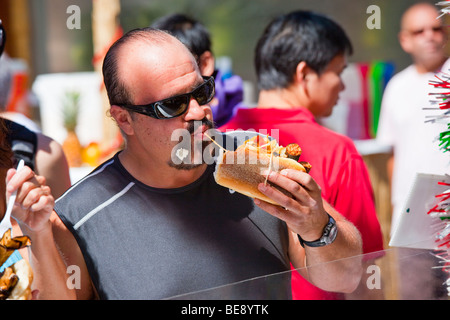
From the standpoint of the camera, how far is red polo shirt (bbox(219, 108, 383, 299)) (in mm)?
2369

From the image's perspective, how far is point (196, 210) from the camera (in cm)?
193

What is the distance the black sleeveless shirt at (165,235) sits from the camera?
181cm

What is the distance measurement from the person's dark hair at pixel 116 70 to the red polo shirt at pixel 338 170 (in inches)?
31.5

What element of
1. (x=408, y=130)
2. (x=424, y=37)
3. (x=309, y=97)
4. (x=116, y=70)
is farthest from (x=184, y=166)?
(x=424, y=37)

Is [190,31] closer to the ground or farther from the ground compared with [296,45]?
farther from the ground

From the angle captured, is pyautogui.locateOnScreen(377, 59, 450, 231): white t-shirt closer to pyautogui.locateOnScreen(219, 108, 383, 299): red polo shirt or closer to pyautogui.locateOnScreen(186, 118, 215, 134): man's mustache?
pyautogui.locateOnScreen(219, 108, 383, 299): red polo shirt

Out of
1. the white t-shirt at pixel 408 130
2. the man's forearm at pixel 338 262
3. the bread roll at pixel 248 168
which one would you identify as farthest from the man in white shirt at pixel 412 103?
the bread roll at pixel 248 168

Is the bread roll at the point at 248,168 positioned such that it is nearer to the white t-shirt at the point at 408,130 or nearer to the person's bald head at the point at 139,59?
the person's bald head at the point at 139,59

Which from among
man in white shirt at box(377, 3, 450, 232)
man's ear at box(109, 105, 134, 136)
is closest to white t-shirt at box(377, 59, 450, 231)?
man in white shirt at box(377, 3, 450, 232)

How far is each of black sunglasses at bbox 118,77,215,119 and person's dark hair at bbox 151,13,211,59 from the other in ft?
4.15

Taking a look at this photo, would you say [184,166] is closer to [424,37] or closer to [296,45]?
[296,45]

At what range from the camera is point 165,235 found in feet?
6.10

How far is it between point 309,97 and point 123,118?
111 centimetres

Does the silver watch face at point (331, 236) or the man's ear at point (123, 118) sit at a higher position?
the man's ear at point (123, 118)
